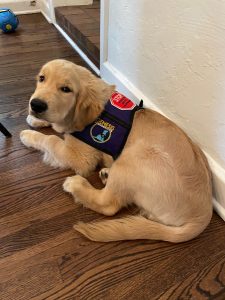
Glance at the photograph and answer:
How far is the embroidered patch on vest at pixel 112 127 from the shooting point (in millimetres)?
1314

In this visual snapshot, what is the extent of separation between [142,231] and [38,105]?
679 millimetres

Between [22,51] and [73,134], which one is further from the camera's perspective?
[22,51]

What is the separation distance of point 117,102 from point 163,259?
2.36 feet

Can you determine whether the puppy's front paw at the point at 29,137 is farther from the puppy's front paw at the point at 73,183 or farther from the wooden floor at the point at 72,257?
the puppy's front paw at the point at 73,183

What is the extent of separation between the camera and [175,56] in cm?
138

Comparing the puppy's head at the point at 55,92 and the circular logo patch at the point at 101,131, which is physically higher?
the puppy's head at the point at 55,92

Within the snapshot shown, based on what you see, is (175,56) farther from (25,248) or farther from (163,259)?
(25,248)

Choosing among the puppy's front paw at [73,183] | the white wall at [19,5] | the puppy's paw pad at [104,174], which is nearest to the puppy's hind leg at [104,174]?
the puppy's paw pad at [104,174]

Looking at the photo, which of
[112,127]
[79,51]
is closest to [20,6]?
[79,51]

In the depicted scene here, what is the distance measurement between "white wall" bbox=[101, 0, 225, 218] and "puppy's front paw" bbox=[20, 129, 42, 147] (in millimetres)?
659

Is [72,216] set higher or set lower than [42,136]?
lower

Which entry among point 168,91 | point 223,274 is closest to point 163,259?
point 223,274

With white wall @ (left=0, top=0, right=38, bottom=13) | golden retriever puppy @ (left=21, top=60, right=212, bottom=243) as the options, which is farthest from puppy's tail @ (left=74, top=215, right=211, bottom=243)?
white wall @ (left=0, top=0, right=38, bottom=13)

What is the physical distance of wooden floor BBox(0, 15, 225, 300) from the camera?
105cm
